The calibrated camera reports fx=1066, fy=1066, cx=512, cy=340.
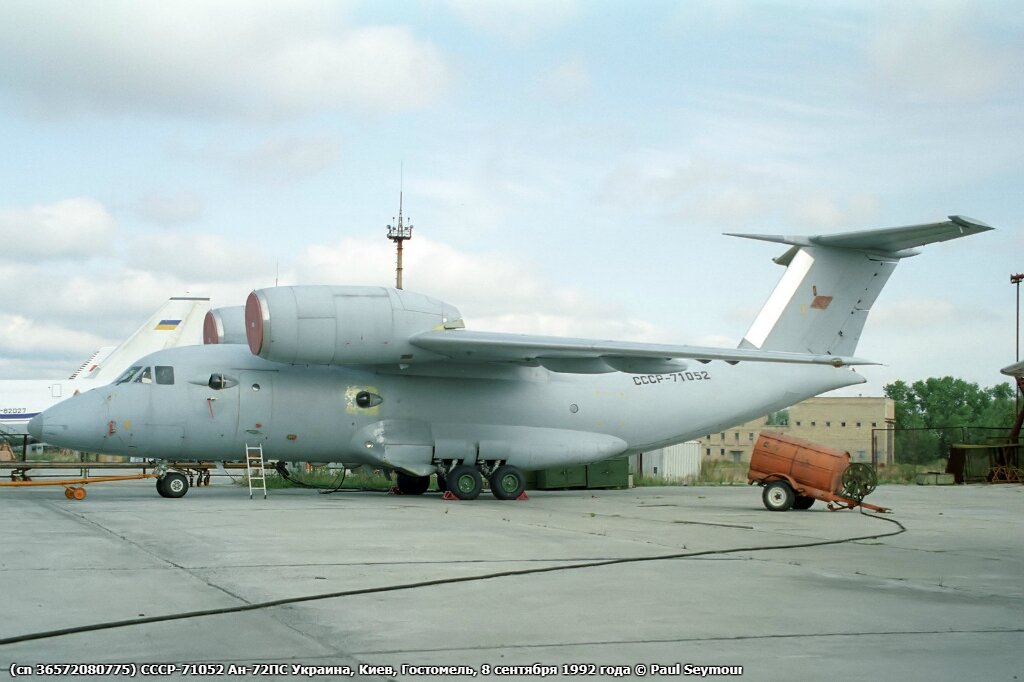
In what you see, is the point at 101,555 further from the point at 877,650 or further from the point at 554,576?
the point at 877,650

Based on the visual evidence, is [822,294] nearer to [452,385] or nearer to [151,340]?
[452,385]

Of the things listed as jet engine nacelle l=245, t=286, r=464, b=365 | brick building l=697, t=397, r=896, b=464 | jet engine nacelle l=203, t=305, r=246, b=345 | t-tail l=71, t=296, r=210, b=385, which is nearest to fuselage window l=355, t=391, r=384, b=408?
jet engine nacelle l=245, t=286, r=464, b=365

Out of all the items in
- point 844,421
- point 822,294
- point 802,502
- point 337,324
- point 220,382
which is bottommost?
point 802,502

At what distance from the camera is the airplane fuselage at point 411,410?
60.2 ft

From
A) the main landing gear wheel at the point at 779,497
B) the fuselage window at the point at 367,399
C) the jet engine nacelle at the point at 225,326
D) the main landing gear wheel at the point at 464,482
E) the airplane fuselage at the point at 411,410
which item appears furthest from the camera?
the jet engine nacelle at the point at 225,326

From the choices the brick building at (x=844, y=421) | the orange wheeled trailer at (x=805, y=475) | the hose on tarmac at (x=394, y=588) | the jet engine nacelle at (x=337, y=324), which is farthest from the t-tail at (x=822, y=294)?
the brick building at (x=844, y=421)

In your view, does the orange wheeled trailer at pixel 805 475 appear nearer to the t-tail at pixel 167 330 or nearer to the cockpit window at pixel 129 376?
the cockpit window at pixel 129 376

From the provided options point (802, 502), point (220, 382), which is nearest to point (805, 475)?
point (802, 502)

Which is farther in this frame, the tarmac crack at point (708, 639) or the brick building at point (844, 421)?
the brick building at point (844, 421)

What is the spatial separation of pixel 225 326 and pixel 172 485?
3701 mm

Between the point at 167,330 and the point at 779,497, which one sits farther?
the point at 167,330

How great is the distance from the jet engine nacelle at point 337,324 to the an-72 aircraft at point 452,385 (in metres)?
0.02

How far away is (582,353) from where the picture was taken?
1872 centimetres

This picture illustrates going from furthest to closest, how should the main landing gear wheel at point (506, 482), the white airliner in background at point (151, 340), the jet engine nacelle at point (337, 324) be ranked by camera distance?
1. the white airliner in background at point (151, 340)
2. the main landing gear wheel at point (506, 482)
3. the jet engine nacelle at point (337, 324)
